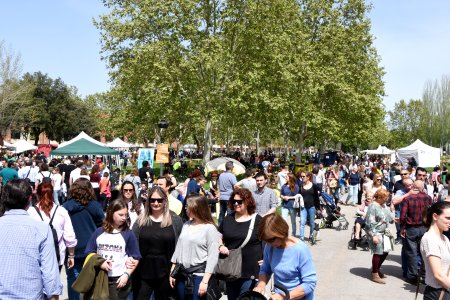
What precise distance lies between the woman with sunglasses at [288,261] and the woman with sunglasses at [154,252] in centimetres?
164

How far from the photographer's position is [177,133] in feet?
197

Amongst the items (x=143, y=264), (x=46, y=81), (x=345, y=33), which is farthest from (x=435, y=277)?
(x=46, y=81)

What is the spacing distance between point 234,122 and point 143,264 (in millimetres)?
29709

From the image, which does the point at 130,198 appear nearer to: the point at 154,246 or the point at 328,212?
the point at 154,246

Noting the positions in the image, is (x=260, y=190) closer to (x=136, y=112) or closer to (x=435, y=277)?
(x=435, y=277)

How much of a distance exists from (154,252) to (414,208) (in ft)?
17.4

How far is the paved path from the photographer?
25.0 feet

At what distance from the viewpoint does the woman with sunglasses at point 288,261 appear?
11.9ft

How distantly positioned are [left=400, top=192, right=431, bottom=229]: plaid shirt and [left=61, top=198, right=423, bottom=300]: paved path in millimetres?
1124

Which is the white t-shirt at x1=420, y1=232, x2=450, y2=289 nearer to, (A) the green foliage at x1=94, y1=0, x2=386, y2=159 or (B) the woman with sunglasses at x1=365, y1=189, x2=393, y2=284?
(B) the woman with sunglasses at x1=365, y1=189, x2=393, y2=284

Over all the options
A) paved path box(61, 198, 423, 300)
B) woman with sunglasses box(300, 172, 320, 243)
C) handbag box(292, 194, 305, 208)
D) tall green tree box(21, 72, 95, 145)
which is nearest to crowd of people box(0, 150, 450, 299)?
paved path box(61, 198, 423, 300)

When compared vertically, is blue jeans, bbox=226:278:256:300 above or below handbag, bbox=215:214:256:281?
below

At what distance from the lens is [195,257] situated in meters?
4.77

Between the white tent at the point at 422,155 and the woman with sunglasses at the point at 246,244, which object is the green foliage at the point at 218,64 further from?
the woman with sunglasses at the point at 246,244
